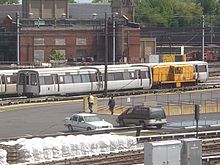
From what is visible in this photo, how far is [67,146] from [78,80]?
29978mm

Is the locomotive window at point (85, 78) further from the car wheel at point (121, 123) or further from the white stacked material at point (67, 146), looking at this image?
the white stacked material at point (67, 146)

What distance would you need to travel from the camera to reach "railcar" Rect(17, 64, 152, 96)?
55.3 m

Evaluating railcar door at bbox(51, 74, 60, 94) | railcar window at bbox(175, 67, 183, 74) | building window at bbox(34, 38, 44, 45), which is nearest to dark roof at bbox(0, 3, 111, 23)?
building window at bbox(34, 38, 44, 45)

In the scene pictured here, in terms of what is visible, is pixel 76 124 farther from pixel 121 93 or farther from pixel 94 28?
pixel 94 28

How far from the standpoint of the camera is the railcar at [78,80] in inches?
2179

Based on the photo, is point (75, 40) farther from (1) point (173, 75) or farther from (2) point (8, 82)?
(2) point (8, 82)

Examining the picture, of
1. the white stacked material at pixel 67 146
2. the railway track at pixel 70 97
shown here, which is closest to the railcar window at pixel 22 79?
the railway track at pixel 70 97

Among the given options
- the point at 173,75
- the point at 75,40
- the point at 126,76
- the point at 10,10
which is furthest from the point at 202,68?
the point at 10,10

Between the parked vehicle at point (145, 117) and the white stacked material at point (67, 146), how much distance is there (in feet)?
25.5

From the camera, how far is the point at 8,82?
184ft

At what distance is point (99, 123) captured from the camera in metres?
36.8

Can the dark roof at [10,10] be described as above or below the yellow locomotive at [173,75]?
above

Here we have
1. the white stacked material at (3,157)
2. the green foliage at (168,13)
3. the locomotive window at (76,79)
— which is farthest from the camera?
the green foliage at (168,13)

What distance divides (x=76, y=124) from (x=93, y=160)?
413 inches
